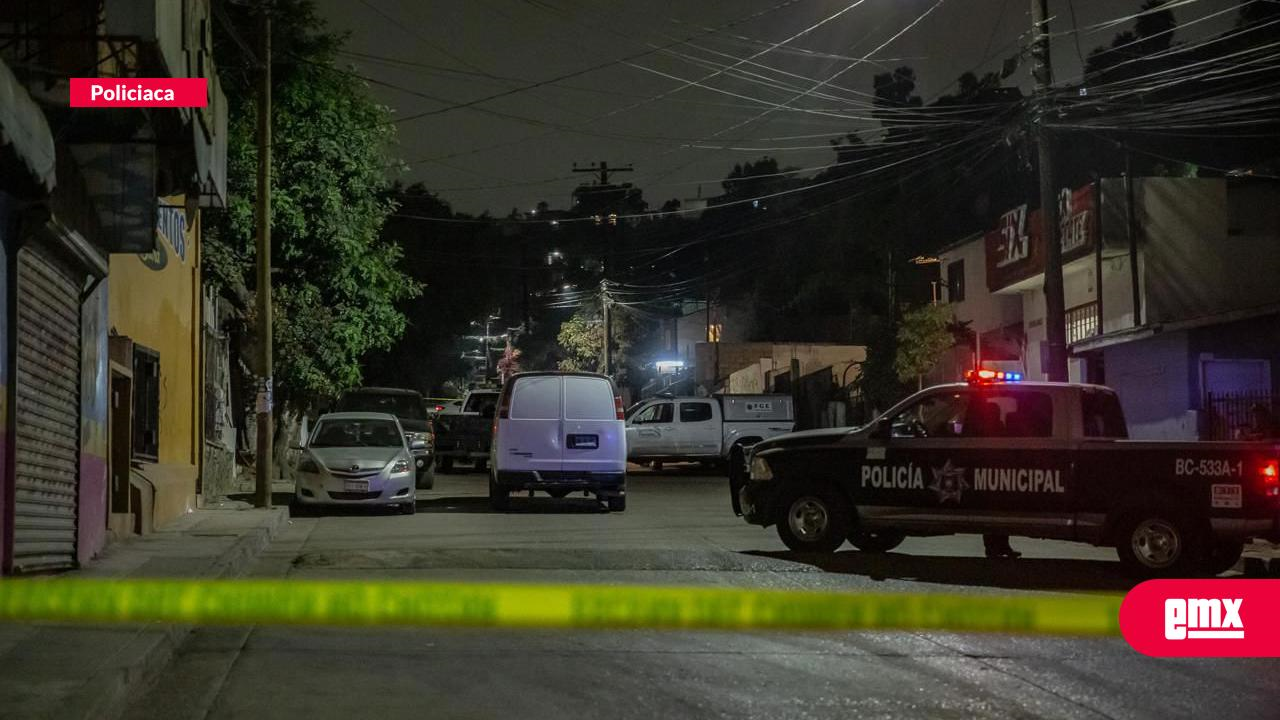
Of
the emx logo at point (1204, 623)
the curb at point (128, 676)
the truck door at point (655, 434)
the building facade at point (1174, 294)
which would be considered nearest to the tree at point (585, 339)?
the truck door at point (655, 434)

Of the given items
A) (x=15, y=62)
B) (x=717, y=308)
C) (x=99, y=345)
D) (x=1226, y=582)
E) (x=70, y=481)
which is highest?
(x=717, y=308)

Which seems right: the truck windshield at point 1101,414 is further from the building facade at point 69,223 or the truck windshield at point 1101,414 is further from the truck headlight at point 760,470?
the building facade at point 69,223

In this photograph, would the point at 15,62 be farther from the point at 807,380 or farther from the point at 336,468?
the point at 807,380

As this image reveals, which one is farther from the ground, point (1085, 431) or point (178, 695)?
point (1085, 431)

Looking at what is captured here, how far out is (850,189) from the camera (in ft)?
217

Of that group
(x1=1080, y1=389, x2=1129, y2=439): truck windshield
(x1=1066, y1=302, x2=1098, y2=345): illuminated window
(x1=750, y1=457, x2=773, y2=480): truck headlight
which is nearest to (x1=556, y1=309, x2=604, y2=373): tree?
(x1=1066, y1=302, x2=1098, y2=345): illuminated window

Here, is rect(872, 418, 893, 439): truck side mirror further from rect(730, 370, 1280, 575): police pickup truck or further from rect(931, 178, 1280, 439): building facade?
rect(931, 178, 1280, 439): building facade

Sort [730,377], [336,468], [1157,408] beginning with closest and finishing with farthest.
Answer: [336,468] → [1157,408] → [730,377]

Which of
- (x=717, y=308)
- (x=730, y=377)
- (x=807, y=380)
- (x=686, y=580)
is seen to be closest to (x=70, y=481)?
(x=686, y=580)

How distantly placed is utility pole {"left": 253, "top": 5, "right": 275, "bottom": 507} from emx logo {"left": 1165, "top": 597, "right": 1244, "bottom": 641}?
15.6 metres

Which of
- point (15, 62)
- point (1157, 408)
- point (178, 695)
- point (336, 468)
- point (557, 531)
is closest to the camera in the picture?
point (178, 695)

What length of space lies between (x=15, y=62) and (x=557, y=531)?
9072 mm

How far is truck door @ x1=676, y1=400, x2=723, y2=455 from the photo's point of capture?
120 ft

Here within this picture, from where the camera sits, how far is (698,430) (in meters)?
36.4
